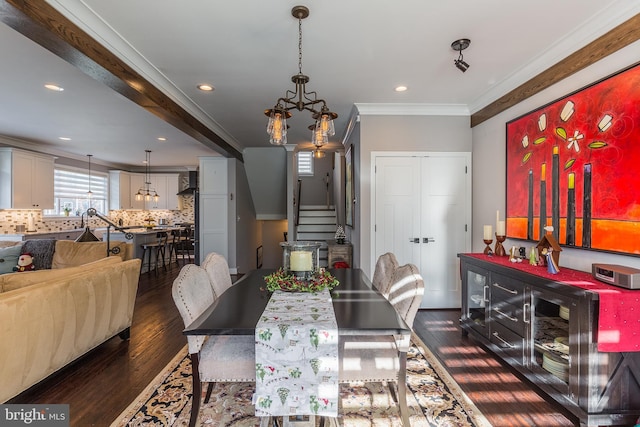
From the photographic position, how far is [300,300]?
6.39 feet

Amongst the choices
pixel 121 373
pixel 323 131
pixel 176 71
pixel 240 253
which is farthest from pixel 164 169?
pixel 323 131

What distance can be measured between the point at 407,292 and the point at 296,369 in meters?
0.80

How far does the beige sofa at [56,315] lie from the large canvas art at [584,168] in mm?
3967

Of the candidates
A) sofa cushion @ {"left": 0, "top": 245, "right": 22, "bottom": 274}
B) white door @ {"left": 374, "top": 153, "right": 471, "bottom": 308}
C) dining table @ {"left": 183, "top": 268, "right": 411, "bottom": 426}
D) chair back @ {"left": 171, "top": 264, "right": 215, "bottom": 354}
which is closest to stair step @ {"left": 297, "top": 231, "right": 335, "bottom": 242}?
white door @ {"left": 374, "top": 153, "right": 471, "bottom": 308}

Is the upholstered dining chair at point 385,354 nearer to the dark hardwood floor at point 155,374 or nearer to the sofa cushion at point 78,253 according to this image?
the dark hardwood floor at point 155,374

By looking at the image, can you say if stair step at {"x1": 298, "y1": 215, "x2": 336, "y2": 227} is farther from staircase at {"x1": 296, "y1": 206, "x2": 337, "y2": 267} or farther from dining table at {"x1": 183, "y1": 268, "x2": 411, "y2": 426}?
dining table at {"x1": 183, "y1": 268, "x2": 411, "y2": 426}

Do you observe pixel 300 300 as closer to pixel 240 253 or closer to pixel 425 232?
pixel 425 232

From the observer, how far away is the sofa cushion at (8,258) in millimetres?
4078

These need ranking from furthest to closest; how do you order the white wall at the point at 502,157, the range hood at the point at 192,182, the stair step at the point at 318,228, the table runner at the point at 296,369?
1. the range hood at the point at 192,182
2. the stair step at the point at 318,228
3. the white wall at the point at 502,157
4. the table runner at the point at 296,369

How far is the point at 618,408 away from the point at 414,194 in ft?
8.92

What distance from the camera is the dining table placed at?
1535 millimetres

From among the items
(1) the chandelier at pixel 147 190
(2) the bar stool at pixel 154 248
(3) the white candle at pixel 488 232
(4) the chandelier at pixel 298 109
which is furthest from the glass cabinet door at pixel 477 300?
(1) the chandelier at pixel 147 190

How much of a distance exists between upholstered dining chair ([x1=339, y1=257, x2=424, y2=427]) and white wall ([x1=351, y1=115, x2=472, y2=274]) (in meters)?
2.17

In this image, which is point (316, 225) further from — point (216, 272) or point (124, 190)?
point (124, 190)
